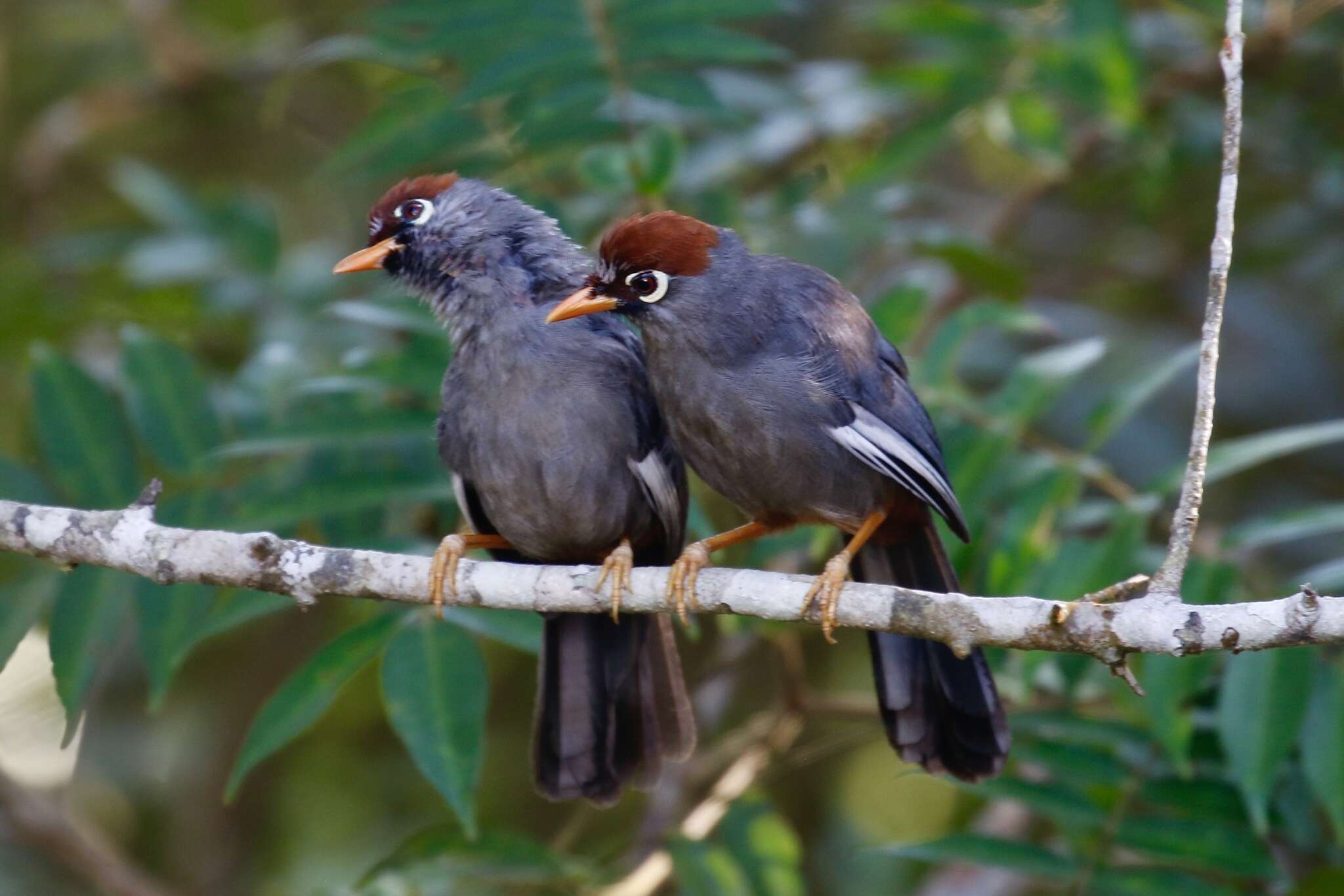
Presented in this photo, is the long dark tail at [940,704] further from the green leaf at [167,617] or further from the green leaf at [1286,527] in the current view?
the green leaf at [167,617]

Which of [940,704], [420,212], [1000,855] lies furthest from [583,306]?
[1000,855]

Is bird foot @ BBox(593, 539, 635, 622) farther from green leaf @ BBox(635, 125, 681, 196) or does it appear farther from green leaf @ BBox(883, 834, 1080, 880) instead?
green leaf @ BBox(635, 125, 681, 196)

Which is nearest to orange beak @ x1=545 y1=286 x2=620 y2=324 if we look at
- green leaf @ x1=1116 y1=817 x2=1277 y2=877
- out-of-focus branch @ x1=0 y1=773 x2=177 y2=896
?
green leaf @ x1=1116 y1=817 x2=1277 y2=877

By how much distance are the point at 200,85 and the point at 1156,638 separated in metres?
5.71

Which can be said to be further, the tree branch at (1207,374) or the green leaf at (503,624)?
the green leaf at (503,624)

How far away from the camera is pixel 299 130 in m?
7.57

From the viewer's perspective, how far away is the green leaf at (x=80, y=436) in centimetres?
420

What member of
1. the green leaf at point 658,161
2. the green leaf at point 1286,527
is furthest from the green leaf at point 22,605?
the green leaf at point 1286,527

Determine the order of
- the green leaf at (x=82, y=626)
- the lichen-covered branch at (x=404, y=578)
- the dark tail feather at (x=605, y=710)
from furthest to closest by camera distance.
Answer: the dark tail feather at (x=605, y=710)
the green leaf at (x=82, y=626)
the lichen-covered branch at (x=404, y=578)

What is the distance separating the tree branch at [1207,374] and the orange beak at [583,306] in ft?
4.56

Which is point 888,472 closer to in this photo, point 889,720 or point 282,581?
point 889,720

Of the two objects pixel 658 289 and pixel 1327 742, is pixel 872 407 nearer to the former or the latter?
pixel 658 289

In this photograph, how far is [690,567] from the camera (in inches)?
134

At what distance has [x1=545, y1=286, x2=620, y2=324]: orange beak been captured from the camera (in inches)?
141
